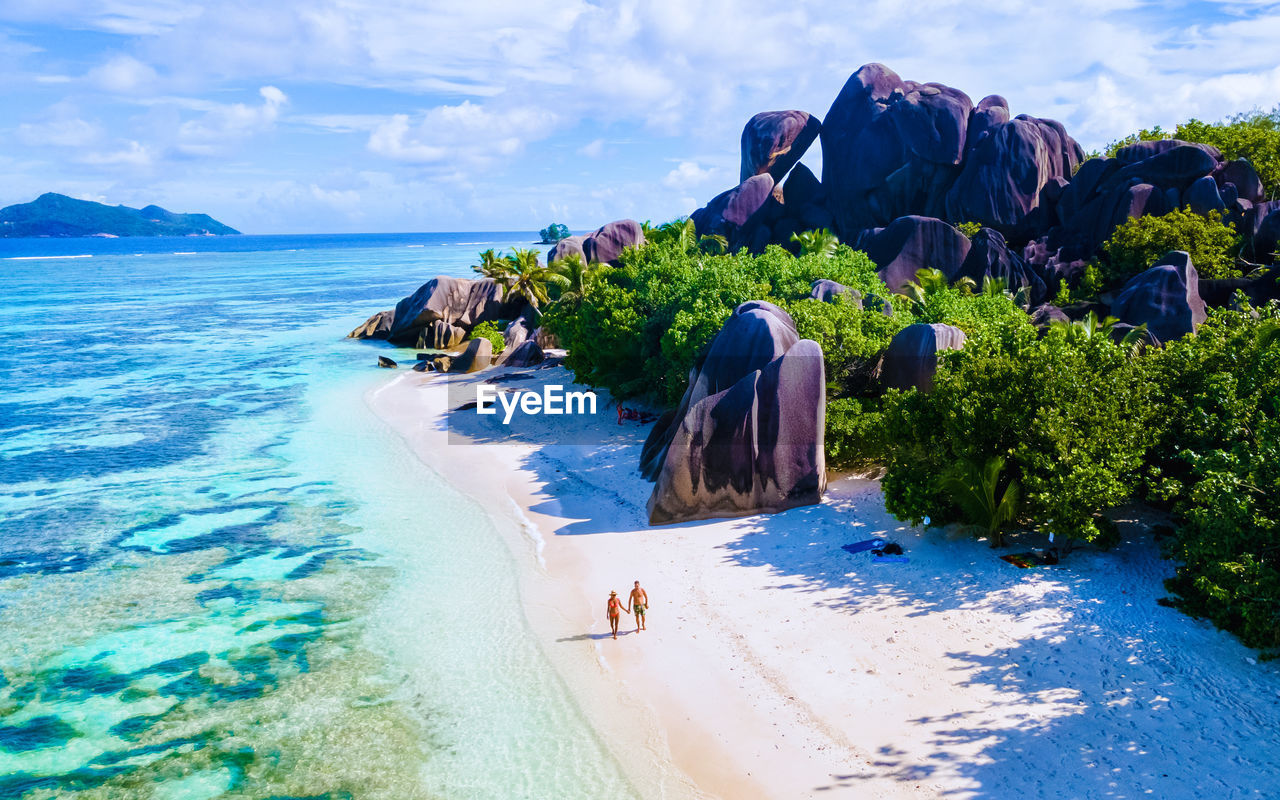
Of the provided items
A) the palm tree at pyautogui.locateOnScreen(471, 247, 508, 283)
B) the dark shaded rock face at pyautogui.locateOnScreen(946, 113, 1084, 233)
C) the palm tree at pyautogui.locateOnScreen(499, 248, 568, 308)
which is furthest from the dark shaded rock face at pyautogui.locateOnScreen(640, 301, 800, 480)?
the palm tree at pyautogui.locateOnScreen(471, 247, 508, 283)

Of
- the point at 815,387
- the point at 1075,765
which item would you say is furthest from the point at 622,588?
the point at 1075,765

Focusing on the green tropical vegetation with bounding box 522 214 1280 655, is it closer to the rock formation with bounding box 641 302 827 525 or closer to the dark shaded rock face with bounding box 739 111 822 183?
the rock formation with bounding box 641 302 827 525


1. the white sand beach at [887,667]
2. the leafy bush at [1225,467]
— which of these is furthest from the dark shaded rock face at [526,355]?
the leafy bush at [1225,467]

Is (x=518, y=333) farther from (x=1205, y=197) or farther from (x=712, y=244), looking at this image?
(x=1205, y=197)

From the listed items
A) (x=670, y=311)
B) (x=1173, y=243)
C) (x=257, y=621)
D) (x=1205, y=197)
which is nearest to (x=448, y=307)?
(x=670, y=311)

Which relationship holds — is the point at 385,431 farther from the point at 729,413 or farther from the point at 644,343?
the point at 729,413

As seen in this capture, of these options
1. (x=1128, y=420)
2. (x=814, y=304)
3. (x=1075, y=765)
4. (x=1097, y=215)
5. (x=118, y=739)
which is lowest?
(x=118, y=739)
